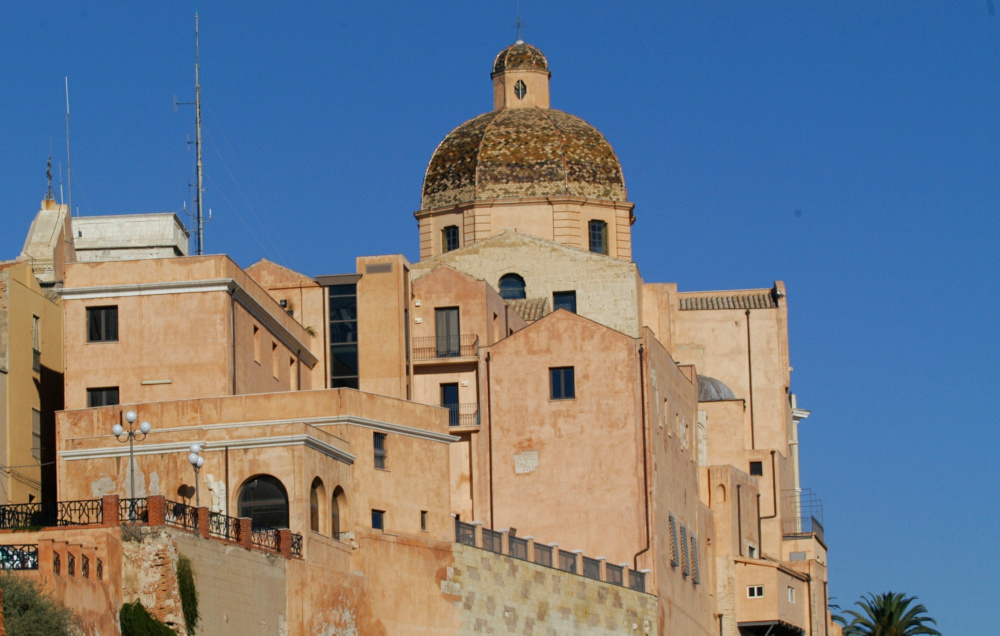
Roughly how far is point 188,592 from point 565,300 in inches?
1302

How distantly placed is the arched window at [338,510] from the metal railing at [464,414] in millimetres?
12404

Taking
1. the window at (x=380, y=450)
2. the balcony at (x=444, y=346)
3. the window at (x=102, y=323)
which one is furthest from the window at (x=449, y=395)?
the window at (x=102, y=323)

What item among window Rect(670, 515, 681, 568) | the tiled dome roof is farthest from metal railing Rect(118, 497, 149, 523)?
the tiled dome roof

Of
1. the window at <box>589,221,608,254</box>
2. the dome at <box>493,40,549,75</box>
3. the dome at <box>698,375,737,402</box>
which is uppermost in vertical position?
the dome at <box>493,40,549,75</box>

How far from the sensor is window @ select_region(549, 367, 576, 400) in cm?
6344

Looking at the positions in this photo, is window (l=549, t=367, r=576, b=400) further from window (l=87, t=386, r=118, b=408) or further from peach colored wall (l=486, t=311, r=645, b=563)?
window (l=87, t=386, r=118, b=408)

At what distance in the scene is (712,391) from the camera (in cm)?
7738

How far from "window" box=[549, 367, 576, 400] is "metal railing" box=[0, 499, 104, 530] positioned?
17.2 m

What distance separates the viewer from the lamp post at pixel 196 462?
151 ft

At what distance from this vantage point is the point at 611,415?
63.2 m

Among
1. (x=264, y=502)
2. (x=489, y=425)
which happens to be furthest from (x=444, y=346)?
(x=264, y=502)

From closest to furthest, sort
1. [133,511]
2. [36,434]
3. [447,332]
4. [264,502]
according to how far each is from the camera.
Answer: [133,511]
[264,502]
[36,434]
[447,332]

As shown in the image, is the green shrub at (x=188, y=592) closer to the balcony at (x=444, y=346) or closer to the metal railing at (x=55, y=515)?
the metal railing at (x=55, y=515)

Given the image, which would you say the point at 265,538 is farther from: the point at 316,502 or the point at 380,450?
the point at 380,450
